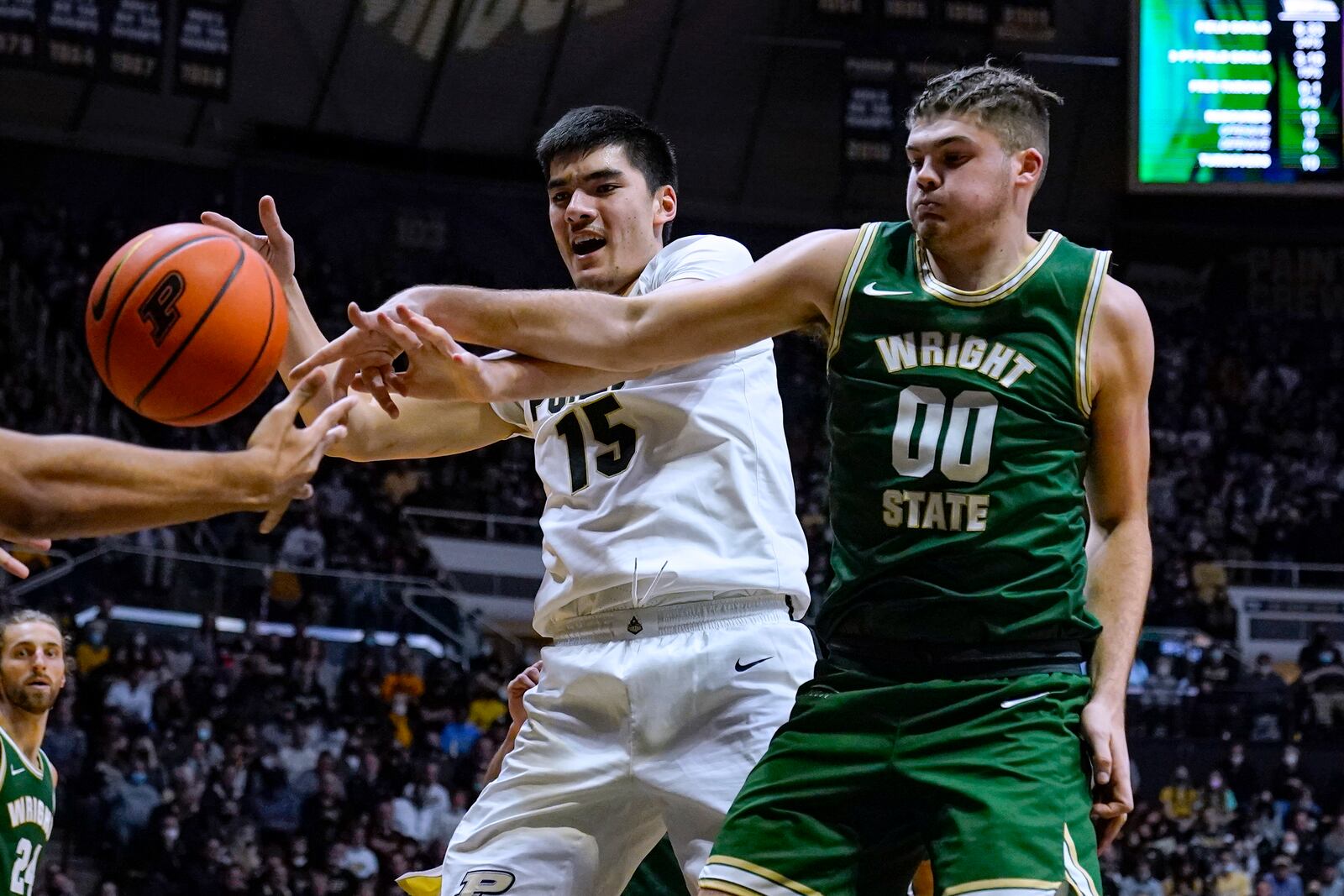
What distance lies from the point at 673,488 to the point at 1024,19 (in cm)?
1726

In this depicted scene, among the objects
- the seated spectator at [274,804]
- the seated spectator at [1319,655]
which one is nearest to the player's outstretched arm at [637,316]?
the seated spectator at [274,804]

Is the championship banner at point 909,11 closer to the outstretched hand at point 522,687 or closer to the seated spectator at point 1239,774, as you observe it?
the seated spectator at point 1239,774

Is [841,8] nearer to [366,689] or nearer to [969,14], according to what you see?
[969,14]

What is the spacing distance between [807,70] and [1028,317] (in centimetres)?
2006

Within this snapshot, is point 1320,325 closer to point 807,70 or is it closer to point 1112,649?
point 807,70

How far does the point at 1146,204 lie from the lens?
2405 cm

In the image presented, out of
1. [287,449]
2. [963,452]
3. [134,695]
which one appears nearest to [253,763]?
[134,695]

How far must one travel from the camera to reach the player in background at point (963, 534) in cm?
311

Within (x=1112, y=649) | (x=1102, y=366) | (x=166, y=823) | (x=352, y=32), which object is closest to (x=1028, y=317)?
(x=1102, y=366)

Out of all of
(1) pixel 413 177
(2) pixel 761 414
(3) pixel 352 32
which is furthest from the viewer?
(1) pixel 413 177

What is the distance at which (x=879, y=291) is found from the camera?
334 cm

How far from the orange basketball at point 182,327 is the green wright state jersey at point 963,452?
1390mm

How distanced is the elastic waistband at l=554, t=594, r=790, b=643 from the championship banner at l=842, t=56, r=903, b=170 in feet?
52.6

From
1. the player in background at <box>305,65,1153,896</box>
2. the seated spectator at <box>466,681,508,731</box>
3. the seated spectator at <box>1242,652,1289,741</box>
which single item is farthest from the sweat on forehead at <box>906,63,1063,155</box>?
the seated spectator at <box>1242,652,1289,741</box>
